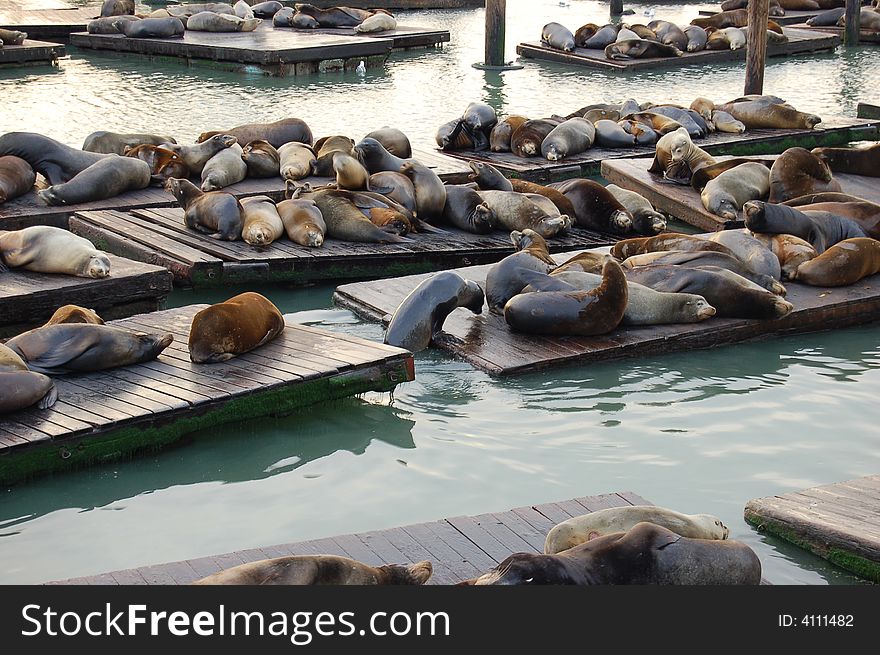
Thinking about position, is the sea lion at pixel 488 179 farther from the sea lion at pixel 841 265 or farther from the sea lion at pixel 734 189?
the sea lion at pixel 841 265

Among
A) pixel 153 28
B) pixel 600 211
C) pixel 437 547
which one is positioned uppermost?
pixel 153 28

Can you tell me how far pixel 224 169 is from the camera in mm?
9172

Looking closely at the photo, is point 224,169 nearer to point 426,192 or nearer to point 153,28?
point 426,192

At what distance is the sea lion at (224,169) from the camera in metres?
9.05

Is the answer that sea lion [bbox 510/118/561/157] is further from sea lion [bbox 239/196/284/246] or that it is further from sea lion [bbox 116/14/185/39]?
sea lion [bbox 116/14/185/39]

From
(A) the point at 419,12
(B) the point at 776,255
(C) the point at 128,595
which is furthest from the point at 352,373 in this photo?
(A) the point at 419,12

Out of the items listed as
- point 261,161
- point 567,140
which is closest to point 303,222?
point 261,161

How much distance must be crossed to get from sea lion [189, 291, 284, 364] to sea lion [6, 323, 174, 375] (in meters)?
0.18

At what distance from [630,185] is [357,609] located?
779 cm

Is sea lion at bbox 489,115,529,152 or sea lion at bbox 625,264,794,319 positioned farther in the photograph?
sea lion at bbox 489,115,529,152

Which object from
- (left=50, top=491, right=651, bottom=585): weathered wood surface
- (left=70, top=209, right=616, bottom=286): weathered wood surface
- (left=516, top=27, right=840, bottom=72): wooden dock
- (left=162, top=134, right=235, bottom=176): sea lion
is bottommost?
(left=50, top=491, right=651, bottom=585): weathered wood surface

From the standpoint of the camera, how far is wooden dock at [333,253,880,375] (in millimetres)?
6250

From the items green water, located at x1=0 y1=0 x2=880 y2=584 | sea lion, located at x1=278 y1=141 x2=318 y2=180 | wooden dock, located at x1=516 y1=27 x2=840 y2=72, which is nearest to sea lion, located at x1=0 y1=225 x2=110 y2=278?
green water, located at x1=0 y1=0 x2=880 y2=584

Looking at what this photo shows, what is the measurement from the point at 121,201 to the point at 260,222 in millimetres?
1603
